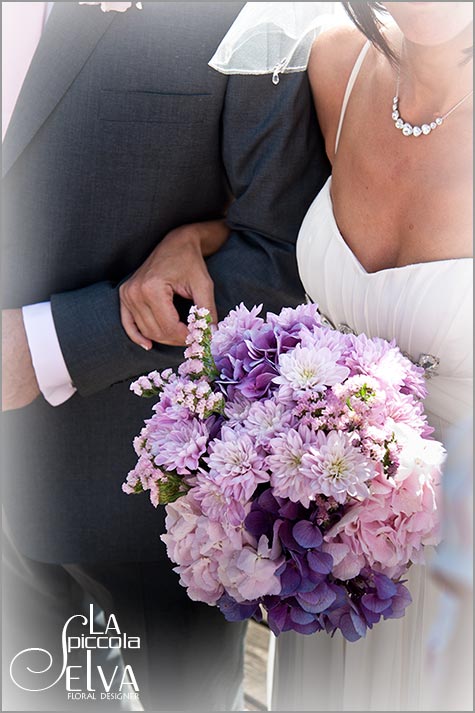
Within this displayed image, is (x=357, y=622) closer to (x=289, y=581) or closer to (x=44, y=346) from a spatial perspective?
(x=289, y=581)

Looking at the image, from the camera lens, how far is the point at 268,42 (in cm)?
153

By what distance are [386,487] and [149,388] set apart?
0.34 m

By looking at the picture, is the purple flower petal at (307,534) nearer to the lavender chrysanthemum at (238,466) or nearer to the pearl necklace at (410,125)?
the lavender chrysanthemum at (238,466)

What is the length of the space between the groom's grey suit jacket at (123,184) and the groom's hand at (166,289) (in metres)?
0.04

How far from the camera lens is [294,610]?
980 millimetres

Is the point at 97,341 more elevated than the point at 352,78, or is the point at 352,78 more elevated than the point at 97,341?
the point at 352,78

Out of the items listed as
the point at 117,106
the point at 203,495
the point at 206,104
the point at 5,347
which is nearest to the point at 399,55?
the point at 206,104

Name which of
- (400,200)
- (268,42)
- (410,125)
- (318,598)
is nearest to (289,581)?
(318,598)

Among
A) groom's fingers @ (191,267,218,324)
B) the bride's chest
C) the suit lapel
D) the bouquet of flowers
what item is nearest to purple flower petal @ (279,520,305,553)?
the bouquet of flowers

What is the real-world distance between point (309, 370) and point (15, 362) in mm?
878

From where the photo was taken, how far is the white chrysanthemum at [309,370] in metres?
0.98

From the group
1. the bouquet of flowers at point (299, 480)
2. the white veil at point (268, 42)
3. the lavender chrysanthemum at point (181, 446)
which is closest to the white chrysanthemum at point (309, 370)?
the bouquet of flowers at point (299, 480)

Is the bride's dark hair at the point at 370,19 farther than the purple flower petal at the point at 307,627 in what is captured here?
Yes

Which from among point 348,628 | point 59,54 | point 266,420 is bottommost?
point 348,628
